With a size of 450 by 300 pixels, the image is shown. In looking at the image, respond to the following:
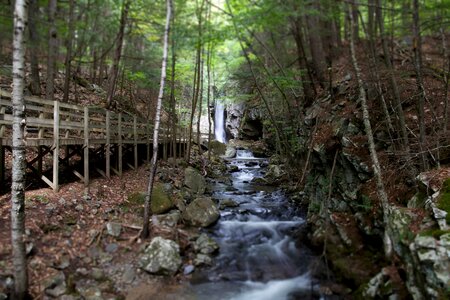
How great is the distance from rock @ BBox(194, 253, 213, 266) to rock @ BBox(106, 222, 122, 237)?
2.04 metres

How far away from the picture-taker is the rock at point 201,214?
376 inches

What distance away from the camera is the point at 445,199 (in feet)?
18.5

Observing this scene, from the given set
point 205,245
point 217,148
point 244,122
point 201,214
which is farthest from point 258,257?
point 244,122

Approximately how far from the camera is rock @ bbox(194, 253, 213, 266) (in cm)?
750

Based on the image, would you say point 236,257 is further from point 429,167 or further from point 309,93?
point 309,93

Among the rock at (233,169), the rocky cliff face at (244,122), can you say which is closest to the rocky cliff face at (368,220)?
the rock at (233,169)

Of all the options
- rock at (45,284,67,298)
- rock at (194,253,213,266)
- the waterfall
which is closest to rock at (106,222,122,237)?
rock at (45,284,67,298)

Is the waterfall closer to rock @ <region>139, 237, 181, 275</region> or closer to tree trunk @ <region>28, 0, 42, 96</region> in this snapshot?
tree trunk @ <region>28, 0, 42, 96</region>

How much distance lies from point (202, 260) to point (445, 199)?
5.27m

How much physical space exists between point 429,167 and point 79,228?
27.5 ft

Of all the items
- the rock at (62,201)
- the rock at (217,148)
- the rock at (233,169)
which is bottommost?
the rock at (62,201)

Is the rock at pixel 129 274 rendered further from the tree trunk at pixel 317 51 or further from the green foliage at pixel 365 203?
the tree trunk at pixel 317 51

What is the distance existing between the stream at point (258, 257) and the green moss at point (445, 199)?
2.95 m

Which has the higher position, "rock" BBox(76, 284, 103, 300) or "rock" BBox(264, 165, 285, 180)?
"rock" BBox(264, 165, 285, 180)
